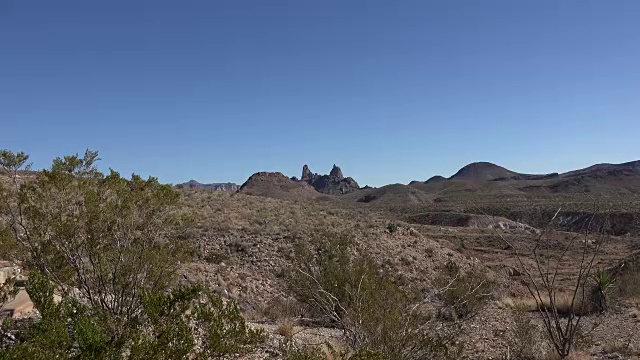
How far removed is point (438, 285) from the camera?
15.6 m

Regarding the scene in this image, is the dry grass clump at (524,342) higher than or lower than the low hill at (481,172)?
lower

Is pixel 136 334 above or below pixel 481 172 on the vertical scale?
below

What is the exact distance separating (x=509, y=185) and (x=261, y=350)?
12410 centimetres

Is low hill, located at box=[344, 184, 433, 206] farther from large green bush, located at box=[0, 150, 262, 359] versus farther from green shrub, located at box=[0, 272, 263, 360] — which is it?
green shrub, located at box=[0, 272, 263, 360]

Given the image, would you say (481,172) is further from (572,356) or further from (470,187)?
(572,356)

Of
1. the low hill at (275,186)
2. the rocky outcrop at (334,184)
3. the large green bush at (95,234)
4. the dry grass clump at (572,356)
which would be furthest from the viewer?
the rocky outcrop at (334,184)

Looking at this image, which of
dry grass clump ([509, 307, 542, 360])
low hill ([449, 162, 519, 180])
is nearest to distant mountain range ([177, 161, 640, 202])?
low hill ([449, 162, 519, 180])

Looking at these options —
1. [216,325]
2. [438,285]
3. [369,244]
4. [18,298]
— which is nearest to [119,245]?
[18,298]

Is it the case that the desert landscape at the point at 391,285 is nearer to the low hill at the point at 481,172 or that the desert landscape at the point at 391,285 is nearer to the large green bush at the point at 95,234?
the large green bush at the point at 95,234

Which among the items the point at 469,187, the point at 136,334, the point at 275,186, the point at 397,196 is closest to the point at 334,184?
the point at 275,186

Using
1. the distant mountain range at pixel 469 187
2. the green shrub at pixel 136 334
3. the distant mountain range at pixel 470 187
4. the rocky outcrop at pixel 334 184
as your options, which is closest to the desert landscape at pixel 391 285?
the green shrub at pixel 136 334

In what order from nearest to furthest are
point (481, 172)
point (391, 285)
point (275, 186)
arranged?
point (391, 285) → point (275, 186) → point (481, 172)

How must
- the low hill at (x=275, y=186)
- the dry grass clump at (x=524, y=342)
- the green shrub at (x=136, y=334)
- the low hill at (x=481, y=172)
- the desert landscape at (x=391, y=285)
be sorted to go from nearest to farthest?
the green shrub at (x=136, y=334) < the desert landscape at (x=391, y=285) < the dry grass clump at (x=524, y=342) < the low hill at (x=275, y=186) < the low hill at (x=481, y=172)

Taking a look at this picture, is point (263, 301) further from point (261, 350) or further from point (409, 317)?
point (409, 317)
